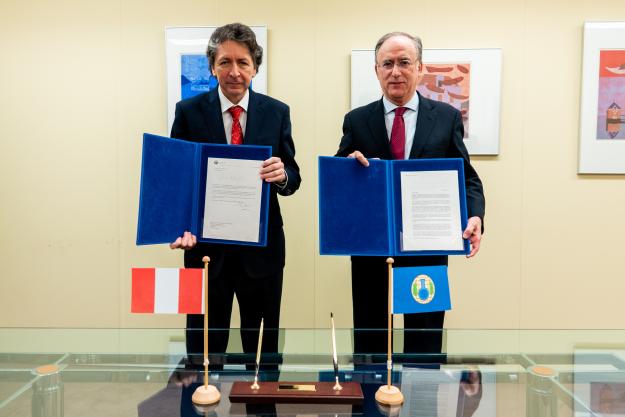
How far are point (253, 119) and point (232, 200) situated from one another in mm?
406

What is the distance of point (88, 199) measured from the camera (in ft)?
10.1

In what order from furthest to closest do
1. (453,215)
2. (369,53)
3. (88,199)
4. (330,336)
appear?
(88,199) < (369,53) < (453,215) < (330,336)

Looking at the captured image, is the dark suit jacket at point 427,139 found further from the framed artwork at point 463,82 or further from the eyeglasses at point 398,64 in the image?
the framed artwork at point 463,82

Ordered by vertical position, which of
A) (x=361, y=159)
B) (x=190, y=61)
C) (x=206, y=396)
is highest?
(x=190, y=61)

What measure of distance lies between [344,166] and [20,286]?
2668 mm

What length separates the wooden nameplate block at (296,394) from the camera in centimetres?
111

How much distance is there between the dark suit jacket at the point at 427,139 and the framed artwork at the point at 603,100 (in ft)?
4.75

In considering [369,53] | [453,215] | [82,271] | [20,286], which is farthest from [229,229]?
[20,286]

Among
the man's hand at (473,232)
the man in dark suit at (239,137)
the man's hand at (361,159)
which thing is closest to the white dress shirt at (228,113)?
the man in dark suit at (239,137)

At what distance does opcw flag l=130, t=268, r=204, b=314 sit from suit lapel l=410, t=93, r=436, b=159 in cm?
108

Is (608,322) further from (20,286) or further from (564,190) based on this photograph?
(20,286)

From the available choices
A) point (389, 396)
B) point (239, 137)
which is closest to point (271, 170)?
point (239, 137)

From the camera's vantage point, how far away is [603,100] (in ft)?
9.48

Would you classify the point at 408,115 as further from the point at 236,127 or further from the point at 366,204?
the point at 236,127
